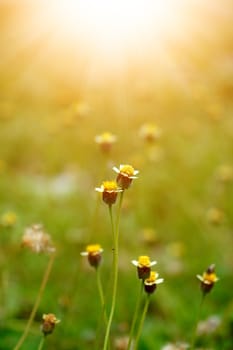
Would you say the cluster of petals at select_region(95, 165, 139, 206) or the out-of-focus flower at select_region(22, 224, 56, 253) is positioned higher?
the out-of-focus flower at select_region(22, 224, 56, 253)

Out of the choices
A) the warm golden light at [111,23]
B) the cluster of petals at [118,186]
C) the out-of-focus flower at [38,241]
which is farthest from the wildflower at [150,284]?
the warm golden light at [111,23]

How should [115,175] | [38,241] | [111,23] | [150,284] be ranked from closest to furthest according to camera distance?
1. [150,284]
2. [38,241]
3. [115,175]
4. [111,23]

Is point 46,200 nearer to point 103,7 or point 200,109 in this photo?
point 200,109

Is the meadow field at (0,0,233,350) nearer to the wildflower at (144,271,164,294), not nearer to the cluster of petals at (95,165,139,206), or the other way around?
the wildflower at (144,271,164,294)

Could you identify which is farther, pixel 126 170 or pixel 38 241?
pixel 38 241

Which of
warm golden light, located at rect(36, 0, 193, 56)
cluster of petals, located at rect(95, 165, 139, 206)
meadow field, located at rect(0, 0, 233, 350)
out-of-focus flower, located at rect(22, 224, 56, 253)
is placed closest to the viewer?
cluster of petals, located at rect(95, 165, 139, 206)

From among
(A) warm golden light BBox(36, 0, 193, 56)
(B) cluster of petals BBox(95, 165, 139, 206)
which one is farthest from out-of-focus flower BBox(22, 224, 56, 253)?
(A) warm golden light BBox(36, 0, 193, 56)

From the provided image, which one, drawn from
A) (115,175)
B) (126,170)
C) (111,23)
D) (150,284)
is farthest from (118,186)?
(111,23)

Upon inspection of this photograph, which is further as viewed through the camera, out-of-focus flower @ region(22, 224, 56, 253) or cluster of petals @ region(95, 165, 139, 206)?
out-of-focus flower @ region(22, 224, 56, 253)

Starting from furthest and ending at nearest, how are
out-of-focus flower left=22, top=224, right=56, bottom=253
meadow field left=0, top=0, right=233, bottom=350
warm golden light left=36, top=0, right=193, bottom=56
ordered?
warm golden light left=36, top=0, right=193, bottom=56 < meadow field left=0, top=0, right=233, bottom=350 < out-of-focus flower left=22, top=224, right=56, bottom=253

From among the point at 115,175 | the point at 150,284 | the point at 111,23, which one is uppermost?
the point at 111,23

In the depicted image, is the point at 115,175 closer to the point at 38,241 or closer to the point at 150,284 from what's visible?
the point at 38,241
